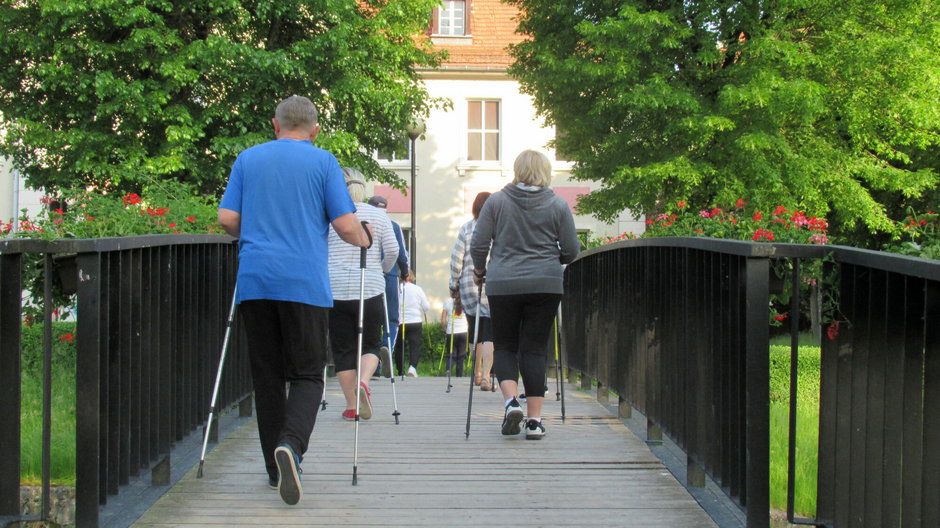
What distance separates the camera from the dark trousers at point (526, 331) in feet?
20.7

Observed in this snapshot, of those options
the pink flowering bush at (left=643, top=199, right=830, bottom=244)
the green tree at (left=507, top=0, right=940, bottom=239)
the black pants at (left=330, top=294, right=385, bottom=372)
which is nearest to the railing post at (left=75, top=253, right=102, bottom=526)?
the black pants at (left=330, top=294, right=385, bottom=372)

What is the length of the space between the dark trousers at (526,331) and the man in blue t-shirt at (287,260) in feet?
5.68

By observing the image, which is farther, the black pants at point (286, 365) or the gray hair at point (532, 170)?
the gray hair at point (532, 170)

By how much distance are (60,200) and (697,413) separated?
5.61 m

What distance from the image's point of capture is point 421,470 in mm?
5297

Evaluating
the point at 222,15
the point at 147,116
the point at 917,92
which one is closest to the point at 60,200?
the point at 147,116

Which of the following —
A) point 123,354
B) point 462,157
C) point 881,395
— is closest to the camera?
point 881,395

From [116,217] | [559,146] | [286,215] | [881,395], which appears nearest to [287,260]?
[286,215]

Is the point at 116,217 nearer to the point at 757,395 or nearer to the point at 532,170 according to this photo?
the point at 532,170

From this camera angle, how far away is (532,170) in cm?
636

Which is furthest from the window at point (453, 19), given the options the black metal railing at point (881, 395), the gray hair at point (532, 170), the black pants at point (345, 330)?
the black metal railing at point (881, 395)

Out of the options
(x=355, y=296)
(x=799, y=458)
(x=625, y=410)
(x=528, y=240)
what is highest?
(x=528, y=240)

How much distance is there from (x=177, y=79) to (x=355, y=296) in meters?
13.4

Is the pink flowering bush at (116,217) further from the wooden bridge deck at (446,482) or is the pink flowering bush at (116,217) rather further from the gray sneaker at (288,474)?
the gray sneaker at (288,474)
